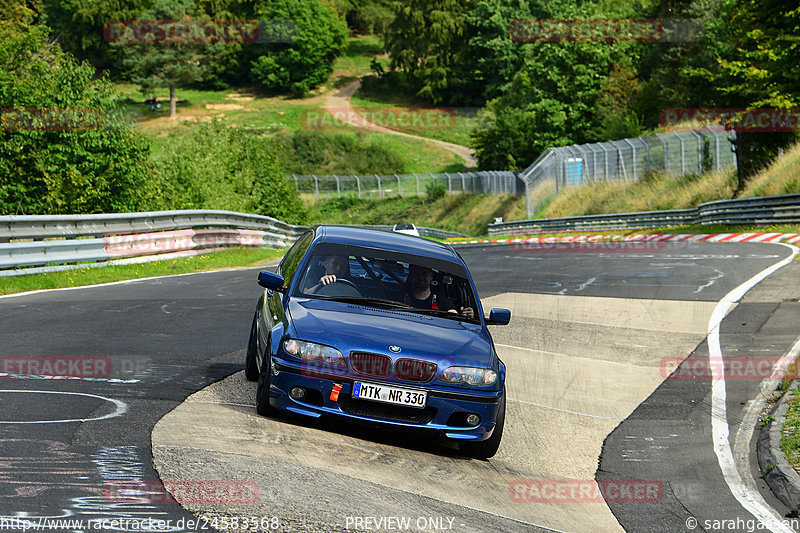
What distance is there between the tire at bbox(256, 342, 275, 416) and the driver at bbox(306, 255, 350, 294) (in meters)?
0.99

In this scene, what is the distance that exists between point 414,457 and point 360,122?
363ft

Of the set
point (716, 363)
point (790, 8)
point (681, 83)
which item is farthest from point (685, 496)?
point (681, 83)

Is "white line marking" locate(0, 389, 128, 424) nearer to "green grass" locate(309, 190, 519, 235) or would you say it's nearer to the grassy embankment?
"green grass" locate(309, 190, 519, 235)

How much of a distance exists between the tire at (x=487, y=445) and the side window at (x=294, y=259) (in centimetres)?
208

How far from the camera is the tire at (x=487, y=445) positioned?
23.5 ft

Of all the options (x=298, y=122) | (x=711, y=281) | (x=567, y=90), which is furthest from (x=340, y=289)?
(x=298, y=122)

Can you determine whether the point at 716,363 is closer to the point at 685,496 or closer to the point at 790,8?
the point at 685,496

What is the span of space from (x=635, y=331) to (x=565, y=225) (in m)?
32.2

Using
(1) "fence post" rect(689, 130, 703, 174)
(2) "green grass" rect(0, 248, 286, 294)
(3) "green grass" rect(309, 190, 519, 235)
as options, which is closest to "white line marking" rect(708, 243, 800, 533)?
(2) "green grass" rect(0, 248, 286, 294)

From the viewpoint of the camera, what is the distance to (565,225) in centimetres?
4500

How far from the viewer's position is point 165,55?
11756 cm

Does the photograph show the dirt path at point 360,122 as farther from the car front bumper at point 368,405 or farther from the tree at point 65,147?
the car front bumper at point 368,405

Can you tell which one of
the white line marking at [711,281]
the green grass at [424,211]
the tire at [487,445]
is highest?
the tire at [487,445]

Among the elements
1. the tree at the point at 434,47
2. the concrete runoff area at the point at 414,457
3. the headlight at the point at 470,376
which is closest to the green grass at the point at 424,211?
the tree at the point at 434,47
